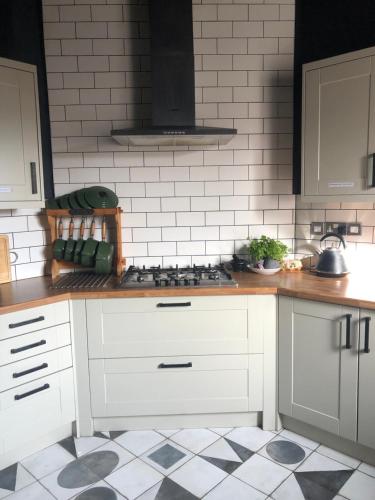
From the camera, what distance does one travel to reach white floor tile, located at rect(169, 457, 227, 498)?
76.0 inches

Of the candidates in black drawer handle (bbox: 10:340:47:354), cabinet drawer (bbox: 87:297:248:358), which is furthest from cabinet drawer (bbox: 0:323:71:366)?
cabinet drawer (bbox: 87:297:248:358)

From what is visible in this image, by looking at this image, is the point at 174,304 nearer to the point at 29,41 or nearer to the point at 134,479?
the point at 134,479

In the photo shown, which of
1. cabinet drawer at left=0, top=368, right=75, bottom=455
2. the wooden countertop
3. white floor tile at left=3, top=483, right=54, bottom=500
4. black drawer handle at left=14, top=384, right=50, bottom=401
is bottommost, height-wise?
white floor tile at left=3, top=483, right=54, bottom=500

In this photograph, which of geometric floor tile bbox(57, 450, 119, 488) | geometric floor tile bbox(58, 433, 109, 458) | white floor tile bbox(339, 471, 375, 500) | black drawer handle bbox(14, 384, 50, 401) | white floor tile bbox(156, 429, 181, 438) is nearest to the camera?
Result: white floor tile bbox(339, 471, 375, 500)

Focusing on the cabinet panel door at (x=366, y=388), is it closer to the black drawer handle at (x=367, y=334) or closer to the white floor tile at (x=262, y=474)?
the black drawer handle at (x=367, y=334)

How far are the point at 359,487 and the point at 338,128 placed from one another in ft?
6.02

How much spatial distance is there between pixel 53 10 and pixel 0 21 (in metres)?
0.38

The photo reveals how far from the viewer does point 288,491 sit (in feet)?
6.22

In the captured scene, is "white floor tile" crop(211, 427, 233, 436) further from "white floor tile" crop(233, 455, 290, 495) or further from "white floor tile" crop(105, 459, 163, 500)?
"white floor tile" crop(105, 459, 163, 500)

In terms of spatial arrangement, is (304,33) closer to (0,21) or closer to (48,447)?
(0,21)

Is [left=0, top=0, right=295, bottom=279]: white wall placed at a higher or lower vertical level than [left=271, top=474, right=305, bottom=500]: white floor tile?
higher

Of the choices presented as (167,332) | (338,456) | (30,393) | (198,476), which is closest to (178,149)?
(167,332)

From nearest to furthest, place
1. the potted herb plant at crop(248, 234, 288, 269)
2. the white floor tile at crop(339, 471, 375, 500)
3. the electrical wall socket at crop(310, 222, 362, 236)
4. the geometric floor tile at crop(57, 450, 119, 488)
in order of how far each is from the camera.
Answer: the white floor tile at crop(339, 471, 375, 500) < the geometric floor tile at crop(57, 450, 119, 488) < the electrical wall socket at crop(310, 222, 362, 236) < the potted herb plant at crop(248, 234, 288, 269)

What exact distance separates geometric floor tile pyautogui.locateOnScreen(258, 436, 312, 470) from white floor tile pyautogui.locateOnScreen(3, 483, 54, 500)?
1089 mm
